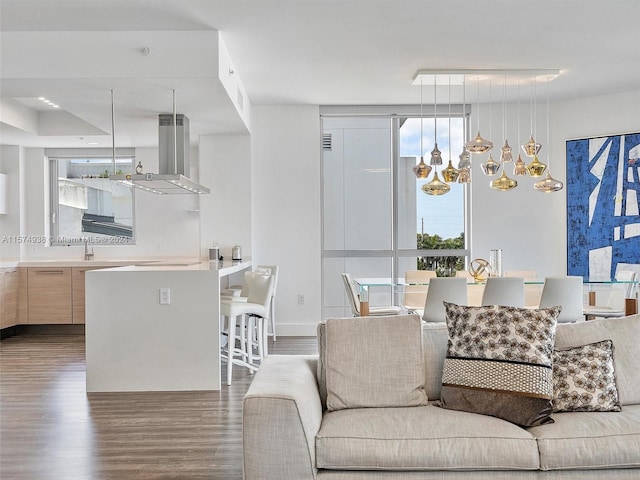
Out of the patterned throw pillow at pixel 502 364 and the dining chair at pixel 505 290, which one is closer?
the patterned throw pillow at pixel 502 364

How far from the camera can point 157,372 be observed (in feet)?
15.1

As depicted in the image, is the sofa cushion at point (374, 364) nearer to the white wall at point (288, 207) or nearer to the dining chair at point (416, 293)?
the dining chair at point (416, 293)

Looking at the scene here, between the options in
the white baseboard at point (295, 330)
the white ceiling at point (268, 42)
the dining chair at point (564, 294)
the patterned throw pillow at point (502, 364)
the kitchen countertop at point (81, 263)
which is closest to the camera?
the patterned throw pillow at point (502, 364)

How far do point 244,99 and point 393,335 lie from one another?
422 centimetres

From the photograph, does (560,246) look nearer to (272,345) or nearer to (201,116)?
(272,345)

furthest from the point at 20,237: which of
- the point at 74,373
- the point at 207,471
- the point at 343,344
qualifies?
the point at 343,344

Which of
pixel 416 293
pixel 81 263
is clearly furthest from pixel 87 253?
pixel 416 293

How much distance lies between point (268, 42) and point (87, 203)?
4626 millimetres

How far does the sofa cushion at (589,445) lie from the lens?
2.25 m

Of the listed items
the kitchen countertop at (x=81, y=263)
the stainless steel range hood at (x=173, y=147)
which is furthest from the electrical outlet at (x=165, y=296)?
the kitchen countertop at (x=81, y=263)

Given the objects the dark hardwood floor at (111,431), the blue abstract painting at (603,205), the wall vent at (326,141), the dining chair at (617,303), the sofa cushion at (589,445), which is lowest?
the dark hardwood floor at (111,431)

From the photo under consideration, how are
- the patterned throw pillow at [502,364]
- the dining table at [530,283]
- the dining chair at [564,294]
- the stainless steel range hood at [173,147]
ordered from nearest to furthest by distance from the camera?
the patterned throw pillow at [502,364] < the dining chair at [564,294] < the dining table at [530,283] < the stainless steel range hood at [173,147]

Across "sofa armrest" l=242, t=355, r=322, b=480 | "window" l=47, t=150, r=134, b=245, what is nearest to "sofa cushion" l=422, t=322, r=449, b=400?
"sofa armrest" l=242, t=355, r=322, b=480

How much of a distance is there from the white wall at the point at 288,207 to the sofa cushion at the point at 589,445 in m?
4.96
